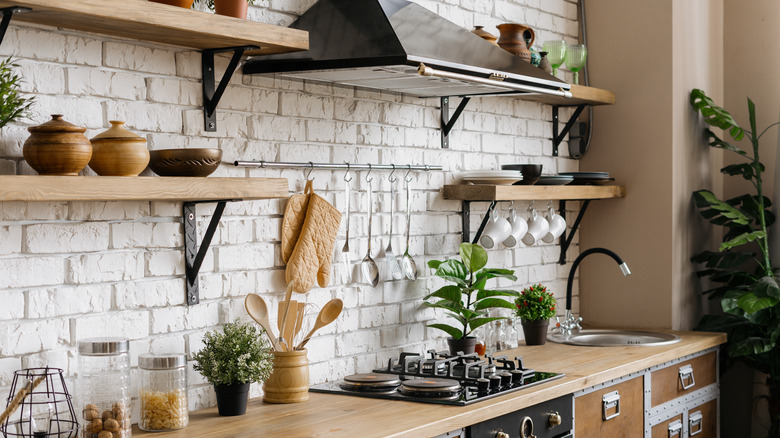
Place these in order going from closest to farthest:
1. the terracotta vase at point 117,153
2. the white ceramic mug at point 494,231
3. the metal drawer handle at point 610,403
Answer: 1. the terracotta vase at point 117,153
2. the metal drawer handle at point 610,403
3. the white ceramic mug at point 494,231

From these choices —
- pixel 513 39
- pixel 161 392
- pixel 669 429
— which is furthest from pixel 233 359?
pixel 669 429

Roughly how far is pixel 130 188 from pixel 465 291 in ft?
4.80

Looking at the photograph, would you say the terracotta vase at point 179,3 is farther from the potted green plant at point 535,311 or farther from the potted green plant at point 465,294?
the potted green plant at point 535,311

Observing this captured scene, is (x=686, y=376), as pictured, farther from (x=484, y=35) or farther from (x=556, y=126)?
(x=484, y=35)

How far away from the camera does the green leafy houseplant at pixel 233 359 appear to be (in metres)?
2.19

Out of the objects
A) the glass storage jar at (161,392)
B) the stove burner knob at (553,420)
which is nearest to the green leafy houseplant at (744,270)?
the stove burner knob at (553,420)

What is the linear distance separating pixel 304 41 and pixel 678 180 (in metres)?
2.14

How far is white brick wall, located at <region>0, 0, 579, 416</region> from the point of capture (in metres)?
1.98

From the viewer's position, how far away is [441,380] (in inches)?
99.3

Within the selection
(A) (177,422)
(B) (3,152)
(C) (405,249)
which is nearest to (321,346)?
(C) (405,249)

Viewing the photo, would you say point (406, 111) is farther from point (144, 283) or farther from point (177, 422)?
point (177, 422)

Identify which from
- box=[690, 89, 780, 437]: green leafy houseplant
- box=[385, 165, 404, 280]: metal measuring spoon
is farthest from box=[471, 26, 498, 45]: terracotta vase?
box=[690, 89, 780, 437]: green leafy houseplant

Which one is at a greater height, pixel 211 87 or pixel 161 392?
pixel 211 87

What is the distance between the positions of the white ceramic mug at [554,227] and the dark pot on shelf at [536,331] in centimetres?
34
